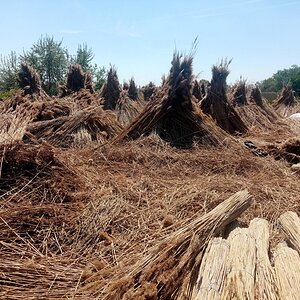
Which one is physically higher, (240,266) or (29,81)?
(29,81)

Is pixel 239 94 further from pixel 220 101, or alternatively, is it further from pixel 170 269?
pixel 170 269

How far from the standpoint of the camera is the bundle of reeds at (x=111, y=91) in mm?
12469

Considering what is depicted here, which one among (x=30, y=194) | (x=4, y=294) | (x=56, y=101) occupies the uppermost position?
(x=56, y=101)

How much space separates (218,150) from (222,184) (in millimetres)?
2464

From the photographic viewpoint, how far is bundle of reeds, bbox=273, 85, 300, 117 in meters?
16.7

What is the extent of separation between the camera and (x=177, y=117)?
7781 mm

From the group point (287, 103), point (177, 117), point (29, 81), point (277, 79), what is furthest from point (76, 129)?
point (277, 79)

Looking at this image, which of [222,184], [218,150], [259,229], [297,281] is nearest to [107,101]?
[218,150]

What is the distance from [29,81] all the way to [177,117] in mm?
5737

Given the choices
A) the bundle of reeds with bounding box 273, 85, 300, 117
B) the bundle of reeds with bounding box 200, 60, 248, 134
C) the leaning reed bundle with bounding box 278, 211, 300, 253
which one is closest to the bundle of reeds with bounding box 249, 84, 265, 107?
the bundle of reeds with bounding box 273, 85, 300, 117

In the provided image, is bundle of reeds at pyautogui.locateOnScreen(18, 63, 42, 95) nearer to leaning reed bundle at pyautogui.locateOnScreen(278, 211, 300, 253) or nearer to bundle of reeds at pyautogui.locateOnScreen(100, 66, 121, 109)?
bundle of reeds at pyautogui.locateOnScreen(100, 66, 121, 109)

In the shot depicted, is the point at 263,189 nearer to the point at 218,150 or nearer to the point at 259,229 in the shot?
the point at 259,229

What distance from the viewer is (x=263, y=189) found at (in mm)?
4758

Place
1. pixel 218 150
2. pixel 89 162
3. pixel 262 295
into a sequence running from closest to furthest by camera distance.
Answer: pixel 262 295 < pixel 89 162 < pixel 218 150
